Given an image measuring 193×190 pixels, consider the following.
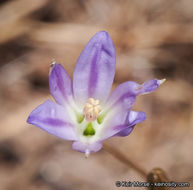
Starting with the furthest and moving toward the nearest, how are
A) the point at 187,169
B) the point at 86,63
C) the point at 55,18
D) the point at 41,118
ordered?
the point at 55,18, the point at 187,169, the point at 86,63, the point at 41,118

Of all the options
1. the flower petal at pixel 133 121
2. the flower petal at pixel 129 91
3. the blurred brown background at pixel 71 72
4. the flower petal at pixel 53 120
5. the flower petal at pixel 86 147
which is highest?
the blurred brown background at pixel 71 72

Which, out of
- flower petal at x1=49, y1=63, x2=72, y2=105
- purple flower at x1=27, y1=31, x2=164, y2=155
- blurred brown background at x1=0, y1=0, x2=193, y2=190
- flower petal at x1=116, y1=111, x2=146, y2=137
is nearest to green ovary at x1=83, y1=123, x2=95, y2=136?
purple flower at x1=27, y1=31, x2=164, y2=155

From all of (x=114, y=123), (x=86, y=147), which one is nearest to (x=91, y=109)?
(x=114, y=123)

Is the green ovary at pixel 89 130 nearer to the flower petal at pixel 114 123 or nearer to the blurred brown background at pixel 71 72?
the flower petal at pixel 114 123

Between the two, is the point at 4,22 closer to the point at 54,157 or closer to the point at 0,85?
the point at 0,85

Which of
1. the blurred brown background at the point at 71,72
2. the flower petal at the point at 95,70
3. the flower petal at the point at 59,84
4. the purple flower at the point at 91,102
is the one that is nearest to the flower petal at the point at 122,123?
the purple flower at the point at 91,102

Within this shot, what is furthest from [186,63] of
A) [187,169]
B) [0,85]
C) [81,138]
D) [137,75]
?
[81,138]

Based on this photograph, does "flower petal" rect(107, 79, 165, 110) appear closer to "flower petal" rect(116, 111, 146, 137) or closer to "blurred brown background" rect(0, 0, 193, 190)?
"flower petal" rect(116, 111, 146, 137)
